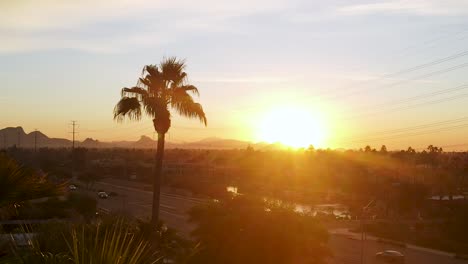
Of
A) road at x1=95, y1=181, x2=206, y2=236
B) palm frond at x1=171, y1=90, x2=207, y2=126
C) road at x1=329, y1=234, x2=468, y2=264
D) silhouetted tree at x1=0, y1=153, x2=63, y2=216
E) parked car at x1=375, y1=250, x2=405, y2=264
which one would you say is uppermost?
palm frond at x1=171, y1=90, x2=207, y2=126

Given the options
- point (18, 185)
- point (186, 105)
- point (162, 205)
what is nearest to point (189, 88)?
point (186, 105)

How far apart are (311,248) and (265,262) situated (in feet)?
6.64

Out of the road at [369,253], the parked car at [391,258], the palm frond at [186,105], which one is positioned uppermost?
the palm frond at [186,105]

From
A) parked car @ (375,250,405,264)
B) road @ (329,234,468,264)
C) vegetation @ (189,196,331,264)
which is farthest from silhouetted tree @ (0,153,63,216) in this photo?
parked car @ (375,250,405,264)

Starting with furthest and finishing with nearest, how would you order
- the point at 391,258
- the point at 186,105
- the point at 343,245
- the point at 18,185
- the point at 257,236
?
the point at 343,245 < the point at 391,258 < the point at 186,105 < the point at 257,236 < the point at 18,185

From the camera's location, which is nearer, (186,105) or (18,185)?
(18,185)

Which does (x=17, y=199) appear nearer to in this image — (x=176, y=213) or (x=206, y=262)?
(x=206, y=262)

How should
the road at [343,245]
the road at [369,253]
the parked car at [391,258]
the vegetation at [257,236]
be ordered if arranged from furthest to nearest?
the road at [343,245] < the road at [369,253] < the parked car at [391,258] < the vegetation at [257,236]

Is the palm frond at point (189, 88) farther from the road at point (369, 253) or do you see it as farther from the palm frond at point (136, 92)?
the road at point (369, 253)

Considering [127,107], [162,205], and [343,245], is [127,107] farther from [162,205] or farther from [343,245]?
[162,205]

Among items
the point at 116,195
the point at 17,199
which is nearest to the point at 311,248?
the point at 17,199

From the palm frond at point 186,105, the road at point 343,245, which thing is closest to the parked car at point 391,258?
the road at point 343,245

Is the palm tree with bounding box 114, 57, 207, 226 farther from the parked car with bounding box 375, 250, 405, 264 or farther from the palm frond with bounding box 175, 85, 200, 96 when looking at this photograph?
the parked car with bounding box 375, 250, 405, 264

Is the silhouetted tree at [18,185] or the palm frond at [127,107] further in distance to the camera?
the palm frond at [127,107]
